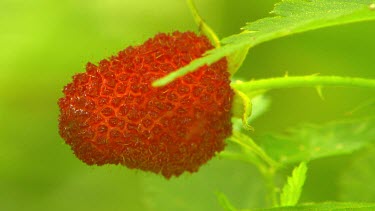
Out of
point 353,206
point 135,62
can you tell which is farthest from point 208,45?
point 353,206

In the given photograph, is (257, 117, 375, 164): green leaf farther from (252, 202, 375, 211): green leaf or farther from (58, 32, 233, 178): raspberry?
(252, 202, 375, 211): green leaf

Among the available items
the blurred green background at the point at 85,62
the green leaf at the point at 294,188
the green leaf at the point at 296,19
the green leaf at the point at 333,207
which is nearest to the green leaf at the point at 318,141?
the green leaf at the point at 294,188

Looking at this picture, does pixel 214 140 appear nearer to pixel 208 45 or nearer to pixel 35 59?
pixel 208 45

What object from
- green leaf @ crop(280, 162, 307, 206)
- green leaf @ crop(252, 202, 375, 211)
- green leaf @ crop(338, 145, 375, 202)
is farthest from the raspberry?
green leaf @ crop(338, 145, 375, 202)

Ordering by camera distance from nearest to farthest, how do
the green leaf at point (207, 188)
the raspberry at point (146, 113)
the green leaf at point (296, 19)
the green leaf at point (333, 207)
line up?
the green leaf at point (296, 19), the green leaf at point (333, 207), the raspberry at point (146, 113), the green leaf at point (207, 188)

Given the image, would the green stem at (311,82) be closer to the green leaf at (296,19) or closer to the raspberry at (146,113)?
the raspberry at (146,113)

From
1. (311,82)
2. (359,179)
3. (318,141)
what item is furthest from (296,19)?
(359,179)

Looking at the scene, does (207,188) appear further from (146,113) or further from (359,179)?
(146,113)
